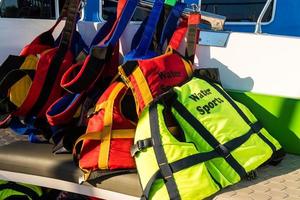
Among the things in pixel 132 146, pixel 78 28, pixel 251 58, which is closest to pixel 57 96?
pixel 78 28

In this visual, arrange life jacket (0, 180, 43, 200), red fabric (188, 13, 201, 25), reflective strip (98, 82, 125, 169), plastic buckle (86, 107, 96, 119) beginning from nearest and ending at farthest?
reflective strip (98, 82, 125, 169), plastic buckle (86, 107, 96, 119), red fabric (188, 13, 201, 25), life jacket (0, 180, 43, 200)

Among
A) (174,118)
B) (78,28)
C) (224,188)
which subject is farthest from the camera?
(78,28)

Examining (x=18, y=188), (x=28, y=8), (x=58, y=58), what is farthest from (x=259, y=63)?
(x=28, y=8)

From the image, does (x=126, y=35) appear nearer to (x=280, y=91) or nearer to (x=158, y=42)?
(x=158, y=42)

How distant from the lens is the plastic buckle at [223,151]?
1632mm

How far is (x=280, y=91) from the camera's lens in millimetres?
1952

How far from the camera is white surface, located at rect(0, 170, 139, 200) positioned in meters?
1.74

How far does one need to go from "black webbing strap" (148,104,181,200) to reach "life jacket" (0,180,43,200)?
0.79 m

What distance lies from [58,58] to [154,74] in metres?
0.57

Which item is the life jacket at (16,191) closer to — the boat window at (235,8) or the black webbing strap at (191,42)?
the black webbing strap at (191,42)

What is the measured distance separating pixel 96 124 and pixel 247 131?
1.88 feet

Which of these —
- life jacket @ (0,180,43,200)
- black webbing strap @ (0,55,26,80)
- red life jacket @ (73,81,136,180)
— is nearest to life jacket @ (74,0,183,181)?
red life jacket @ (73,81,136,180)

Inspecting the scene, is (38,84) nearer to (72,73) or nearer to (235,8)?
(72,73)

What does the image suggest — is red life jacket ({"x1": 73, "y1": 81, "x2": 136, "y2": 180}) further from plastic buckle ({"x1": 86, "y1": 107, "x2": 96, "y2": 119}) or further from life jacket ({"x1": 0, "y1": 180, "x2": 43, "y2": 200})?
life jacket ({"x1": 0, "y1": 180, "x2": 43, "y2": 200})
